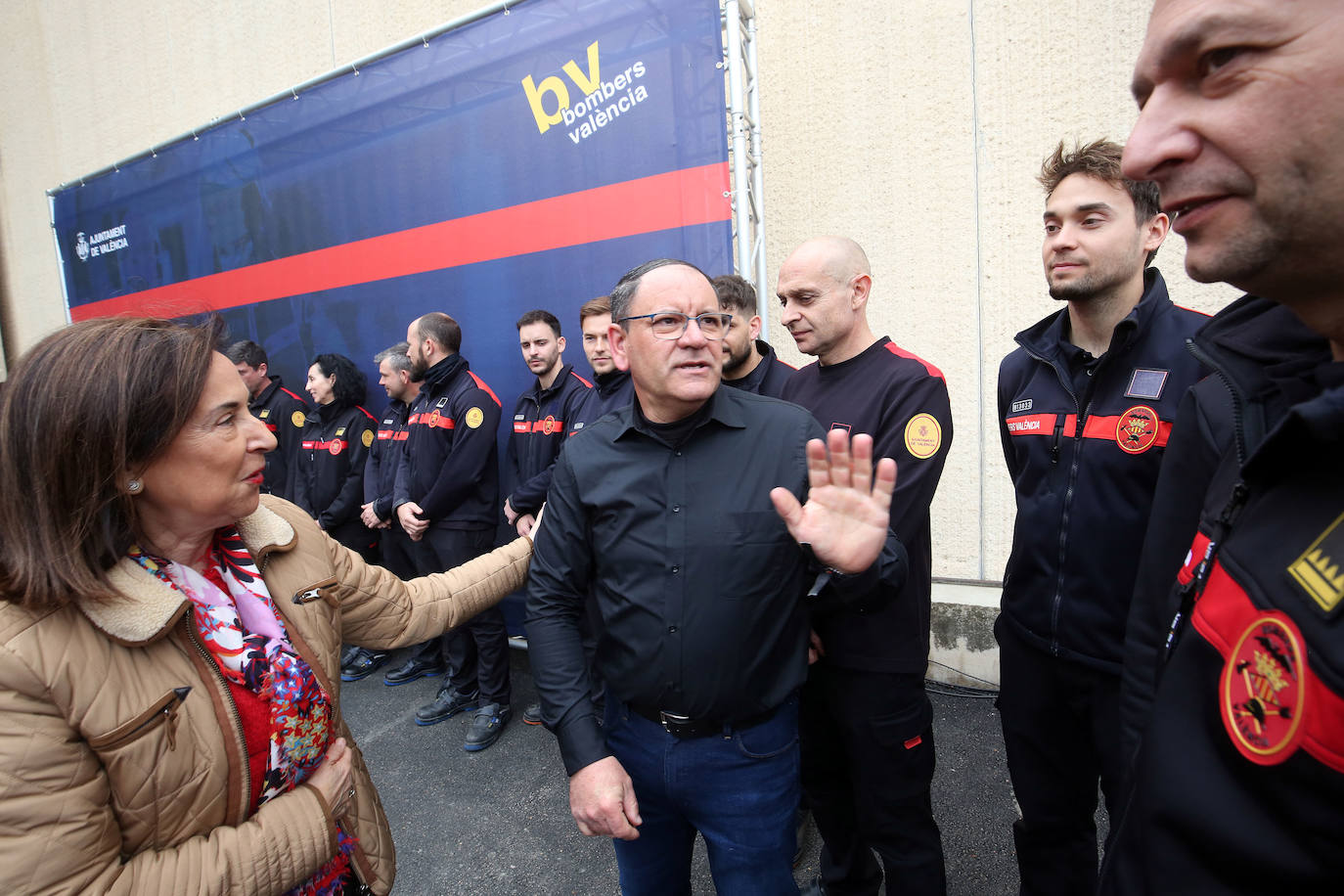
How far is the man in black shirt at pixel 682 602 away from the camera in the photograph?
5.02 feet

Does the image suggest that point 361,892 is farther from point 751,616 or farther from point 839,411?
point 839,411

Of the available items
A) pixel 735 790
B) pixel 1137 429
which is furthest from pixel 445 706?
pixel 1137 429

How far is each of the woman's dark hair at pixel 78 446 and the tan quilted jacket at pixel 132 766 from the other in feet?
0.19

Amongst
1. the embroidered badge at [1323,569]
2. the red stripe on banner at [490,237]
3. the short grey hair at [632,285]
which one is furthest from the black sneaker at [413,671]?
the embroidered badge at [1323,569]

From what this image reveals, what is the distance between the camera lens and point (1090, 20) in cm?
307

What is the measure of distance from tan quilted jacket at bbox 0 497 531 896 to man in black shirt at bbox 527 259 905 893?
58 cm

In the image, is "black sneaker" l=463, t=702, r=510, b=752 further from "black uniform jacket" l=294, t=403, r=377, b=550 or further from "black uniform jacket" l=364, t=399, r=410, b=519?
"black uniform jacket" l=294, t=403, r=377, b=550

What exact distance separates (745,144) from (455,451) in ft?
7.54

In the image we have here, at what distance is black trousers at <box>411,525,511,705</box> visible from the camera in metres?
3.77

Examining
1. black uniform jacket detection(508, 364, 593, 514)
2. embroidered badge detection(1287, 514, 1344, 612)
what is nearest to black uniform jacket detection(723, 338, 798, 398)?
black uniform jacket detection(508, 364, 593, 514)

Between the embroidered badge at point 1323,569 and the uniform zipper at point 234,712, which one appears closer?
the embroidered badge at point 1323,569

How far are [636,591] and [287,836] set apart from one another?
81 cm

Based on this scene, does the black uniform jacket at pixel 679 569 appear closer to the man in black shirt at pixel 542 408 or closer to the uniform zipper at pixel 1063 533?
the uniform zipper at pixel 1063 533

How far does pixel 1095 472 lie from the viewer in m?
1.77
